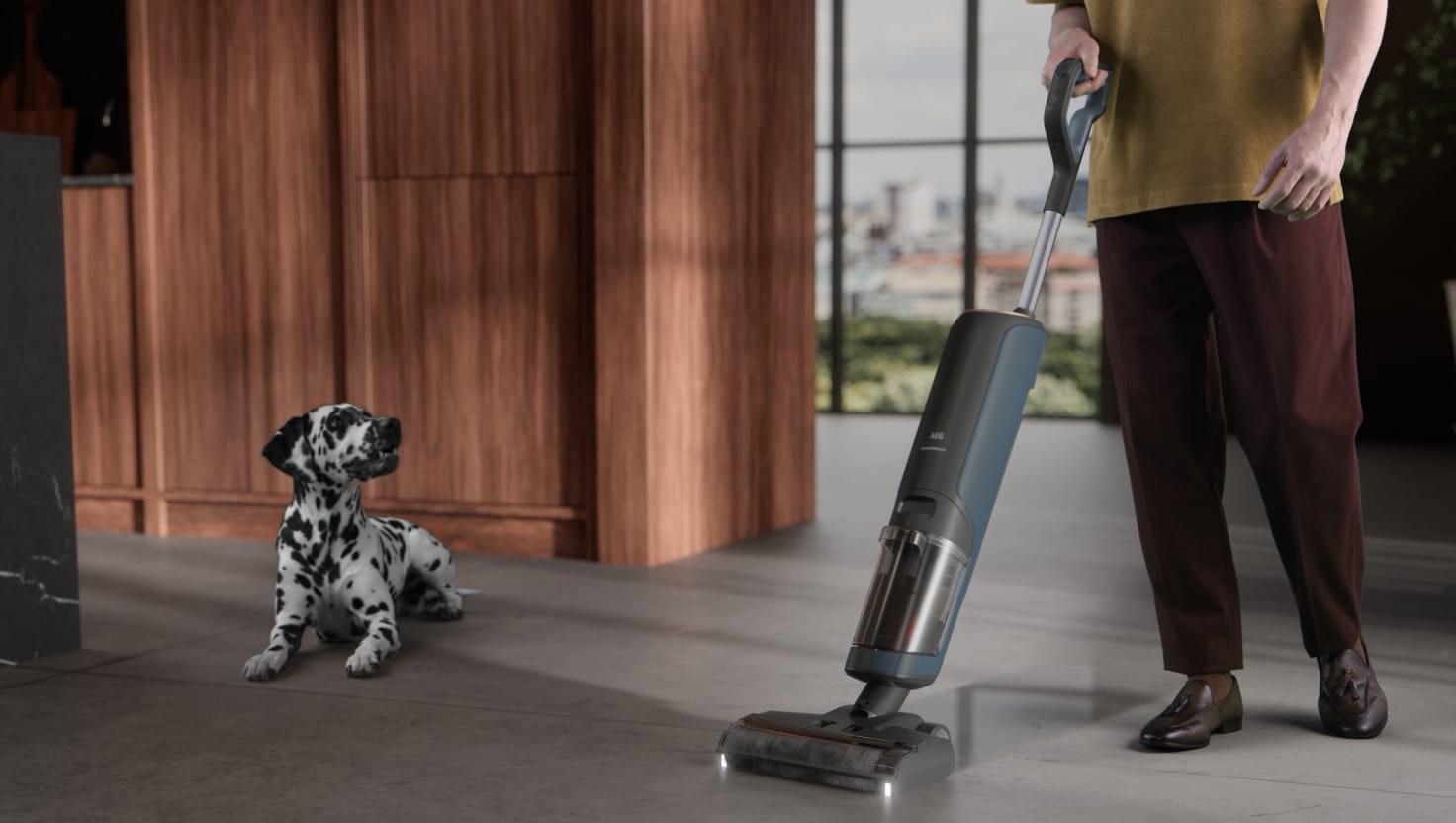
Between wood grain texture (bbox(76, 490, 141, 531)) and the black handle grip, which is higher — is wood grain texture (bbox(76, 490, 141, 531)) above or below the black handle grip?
below

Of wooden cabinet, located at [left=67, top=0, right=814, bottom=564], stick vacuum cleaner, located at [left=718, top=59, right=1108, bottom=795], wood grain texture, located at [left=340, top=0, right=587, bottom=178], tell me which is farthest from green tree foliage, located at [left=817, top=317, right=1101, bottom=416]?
stick vacuum cleaner, located at [left=718, top=59, right=1108, bottom=795]

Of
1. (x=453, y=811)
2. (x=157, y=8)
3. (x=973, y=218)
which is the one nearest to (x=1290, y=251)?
(x=453, y=811)

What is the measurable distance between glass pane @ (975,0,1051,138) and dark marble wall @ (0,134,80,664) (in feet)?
20.9

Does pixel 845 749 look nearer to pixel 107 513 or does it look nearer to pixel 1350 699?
pixel 1350 699

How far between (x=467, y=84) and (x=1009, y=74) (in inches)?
205

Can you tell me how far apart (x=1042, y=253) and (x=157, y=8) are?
10.1 ft

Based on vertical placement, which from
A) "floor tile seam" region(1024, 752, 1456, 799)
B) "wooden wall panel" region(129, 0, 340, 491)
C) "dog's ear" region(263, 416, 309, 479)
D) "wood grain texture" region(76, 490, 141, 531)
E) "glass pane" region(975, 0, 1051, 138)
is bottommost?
"wood grain texture" region(76, 490, 141, 531)

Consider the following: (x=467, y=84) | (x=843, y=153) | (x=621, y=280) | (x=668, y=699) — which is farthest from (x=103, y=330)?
(x=843, y=153)

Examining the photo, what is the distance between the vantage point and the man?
216 cm

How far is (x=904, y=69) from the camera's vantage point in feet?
28.7

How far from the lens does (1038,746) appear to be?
2.26m

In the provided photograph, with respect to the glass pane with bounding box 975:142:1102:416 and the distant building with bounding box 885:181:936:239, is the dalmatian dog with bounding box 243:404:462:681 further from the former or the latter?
the distant building with bounding box 885:181:936:239

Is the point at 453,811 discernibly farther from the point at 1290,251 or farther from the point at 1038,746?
the point at 1290,251

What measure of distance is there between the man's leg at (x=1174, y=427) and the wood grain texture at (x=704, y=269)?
→ 1.66 metres
